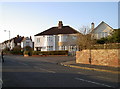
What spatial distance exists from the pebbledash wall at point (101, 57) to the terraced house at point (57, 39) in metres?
29.3

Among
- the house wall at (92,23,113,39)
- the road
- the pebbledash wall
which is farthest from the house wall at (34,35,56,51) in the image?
the road

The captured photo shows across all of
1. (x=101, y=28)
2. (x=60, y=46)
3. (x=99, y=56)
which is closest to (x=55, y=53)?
(x=60, y=46)

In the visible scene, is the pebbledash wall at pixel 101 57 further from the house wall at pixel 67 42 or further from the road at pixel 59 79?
the house wall at pixel 67 42

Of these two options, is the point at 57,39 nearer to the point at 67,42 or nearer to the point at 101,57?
the point at 67,42

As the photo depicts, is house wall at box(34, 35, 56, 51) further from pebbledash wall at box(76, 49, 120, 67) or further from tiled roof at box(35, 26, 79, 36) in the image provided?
pebbledash wall at box(76, 49, 120, 67)

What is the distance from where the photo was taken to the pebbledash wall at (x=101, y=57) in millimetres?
21344

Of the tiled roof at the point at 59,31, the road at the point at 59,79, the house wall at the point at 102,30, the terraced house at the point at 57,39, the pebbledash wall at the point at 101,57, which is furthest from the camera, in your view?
the tiled roof at the point at 59,31

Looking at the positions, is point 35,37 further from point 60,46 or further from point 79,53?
point 79,53

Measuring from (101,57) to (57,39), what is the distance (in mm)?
38303

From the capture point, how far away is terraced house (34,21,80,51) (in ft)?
195

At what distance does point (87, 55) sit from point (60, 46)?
109 feet

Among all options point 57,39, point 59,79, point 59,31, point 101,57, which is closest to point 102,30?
point 59,31

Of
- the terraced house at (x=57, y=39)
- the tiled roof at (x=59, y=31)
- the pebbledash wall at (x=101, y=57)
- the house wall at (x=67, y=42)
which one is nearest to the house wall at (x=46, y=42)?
the terraced house at (x=57, y=39)

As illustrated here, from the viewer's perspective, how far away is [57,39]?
61562 millimetres
